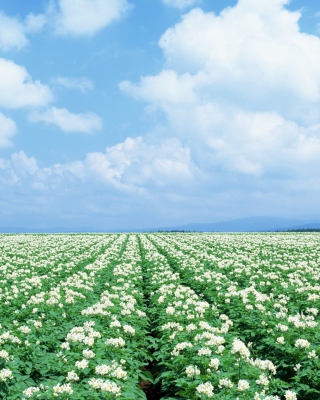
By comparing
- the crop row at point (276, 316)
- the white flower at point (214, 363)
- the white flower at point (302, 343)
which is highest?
the white flower at point (214, 363)

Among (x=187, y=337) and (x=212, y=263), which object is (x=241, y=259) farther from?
(x=187, y=337)

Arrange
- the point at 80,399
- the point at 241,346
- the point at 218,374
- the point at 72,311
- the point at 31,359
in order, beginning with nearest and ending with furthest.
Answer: the point at 80,399, the point at 218,374, the point at 241,346, the point at 31,359, the point at 72,311

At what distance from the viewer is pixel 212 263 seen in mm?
22156

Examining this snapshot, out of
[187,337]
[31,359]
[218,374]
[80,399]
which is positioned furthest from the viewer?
[187,337]

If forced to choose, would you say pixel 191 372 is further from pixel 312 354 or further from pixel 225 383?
pixel 312 354

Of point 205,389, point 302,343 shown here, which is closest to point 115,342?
point 205,389

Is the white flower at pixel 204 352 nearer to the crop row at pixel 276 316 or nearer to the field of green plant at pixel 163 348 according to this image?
the field of green plant at pixel 163 348

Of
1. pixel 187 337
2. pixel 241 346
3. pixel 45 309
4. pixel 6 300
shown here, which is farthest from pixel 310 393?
pixel 6 300

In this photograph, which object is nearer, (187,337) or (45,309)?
(187,337)

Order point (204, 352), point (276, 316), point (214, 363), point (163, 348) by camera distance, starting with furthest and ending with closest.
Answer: point (276, 316) < point (163, 348) < point (204, 352) < point (214, 363)

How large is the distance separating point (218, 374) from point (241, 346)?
70 cm

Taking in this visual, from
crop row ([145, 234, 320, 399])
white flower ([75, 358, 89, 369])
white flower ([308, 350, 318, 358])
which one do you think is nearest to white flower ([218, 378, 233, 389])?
crop row ([145, 234, 320, 399])

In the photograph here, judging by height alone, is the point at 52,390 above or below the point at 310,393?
above

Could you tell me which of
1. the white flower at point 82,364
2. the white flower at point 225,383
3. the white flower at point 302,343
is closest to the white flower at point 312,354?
the white flower at point 302,343
